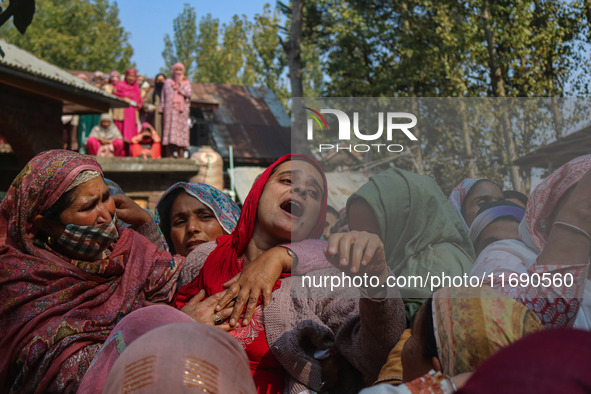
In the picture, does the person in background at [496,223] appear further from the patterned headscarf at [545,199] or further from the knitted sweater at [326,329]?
the knitted sweater at [326,329]

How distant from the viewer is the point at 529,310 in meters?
1.47

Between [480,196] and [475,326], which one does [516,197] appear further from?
[475,326]

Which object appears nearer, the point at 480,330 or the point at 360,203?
the point at 480,330

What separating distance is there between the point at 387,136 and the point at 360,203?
235mm

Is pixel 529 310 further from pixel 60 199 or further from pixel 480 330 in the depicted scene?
pixel 60 199

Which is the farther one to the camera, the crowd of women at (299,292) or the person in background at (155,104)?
the person in background at (155,104)

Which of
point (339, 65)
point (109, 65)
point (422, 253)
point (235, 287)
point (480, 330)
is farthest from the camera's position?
point (109, 65)

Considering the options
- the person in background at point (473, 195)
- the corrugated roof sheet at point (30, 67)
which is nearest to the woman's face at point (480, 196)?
the person in background at point (473, 195)

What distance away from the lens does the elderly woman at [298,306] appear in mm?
1894

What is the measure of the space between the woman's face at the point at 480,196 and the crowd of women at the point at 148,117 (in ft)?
35.1

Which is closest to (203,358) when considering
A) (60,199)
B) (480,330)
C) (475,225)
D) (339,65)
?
(480,330)

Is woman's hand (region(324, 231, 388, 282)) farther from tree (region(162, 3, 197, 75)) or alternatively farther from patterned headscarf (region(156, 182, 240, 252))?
tree (region(162, 3, 197, 75))

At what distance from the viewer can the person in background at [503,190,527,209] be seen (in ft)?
5.73

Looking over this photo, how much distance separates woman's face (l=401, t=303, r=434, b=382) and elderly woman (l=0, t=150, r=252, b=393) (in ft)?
3.38
